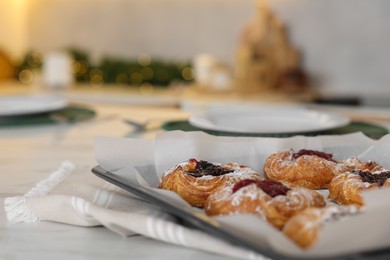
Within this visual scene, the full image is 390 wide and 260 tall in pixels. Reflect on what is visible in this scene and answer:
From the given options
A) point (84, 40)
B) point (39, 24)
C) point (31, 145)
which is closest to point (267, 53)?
point (84, 40)

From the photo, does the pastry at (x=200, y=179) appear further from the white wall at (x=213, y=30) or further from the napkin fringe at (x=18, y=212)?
the white wall at (x=213, y=30)

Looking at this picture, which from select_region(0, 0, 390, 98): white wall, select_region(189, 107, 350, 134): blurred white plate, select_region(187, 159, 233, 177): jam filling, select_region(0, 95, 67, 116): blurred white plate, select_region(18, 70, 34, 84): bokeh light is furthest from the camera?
select_region(18, 70, 34, 84): bokeh light

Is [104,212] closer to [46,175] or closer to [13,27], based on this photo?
[46,175]

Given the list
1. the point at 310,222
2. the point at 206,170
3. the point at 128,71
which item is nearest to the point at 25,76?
the point at 128,71

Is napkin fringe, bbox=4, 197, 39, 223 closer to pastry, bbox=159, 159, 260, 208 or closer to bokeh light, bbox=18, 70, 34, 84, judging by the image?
pastry, bbox=159, 159, 260, 208

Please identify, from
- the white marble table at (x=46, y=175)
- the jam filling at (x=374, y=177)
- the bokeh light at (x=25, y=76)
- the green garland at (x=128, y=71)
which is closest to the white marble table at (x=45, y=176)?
the white marble table at (x=46, y=175)

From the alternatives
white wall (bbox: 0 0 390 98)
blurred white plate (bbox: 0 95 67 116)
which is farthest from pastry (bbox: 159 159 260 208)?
white wall (bbox: 0 0 390 98)
